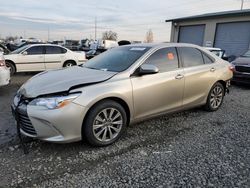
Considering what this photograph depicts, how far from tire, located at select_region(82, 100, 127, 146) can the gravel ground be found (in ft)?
0.47

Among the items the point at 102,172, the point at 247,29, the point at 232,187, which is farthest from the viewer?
the point at 247,29

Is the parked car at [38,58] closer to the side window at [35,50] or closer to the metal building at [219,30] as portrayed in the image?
the side window at [35,50]

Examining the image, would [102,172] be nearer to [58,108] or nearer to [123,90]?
[58,108]

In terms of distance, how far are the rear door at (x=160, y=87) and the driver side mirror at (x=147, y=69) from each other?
0.29 feet

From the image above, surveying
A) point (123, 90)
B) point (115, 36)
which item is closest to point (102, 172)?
point (123, 90)

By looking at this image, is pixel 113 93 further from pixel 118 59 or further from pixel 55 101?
pixel 118 59

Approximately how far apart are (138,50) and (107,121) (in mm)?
1455

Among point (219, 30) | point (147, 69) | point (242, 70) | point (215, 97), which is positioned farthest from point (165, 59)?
point (219, 30)

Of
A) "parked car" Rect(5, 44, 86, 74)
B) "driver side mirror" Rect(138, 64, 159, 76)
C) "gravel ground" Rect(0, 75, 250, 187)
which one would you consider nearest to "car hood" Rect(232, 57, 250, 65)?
"gravel ground" Rect(0, 75, 250, 187)

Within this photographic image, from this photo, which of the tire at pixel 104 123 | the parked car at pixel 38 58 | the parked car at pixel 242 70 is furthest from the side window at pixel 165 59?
the parked car at pixel 38 58

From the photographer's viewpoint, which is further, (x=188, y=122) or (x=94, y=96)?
(x=188, y=122)

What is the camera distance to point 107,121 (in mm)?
3391

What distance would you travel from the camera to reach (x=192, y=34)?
67.3ft

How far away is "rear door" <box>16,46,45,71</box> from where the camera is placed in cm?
978
